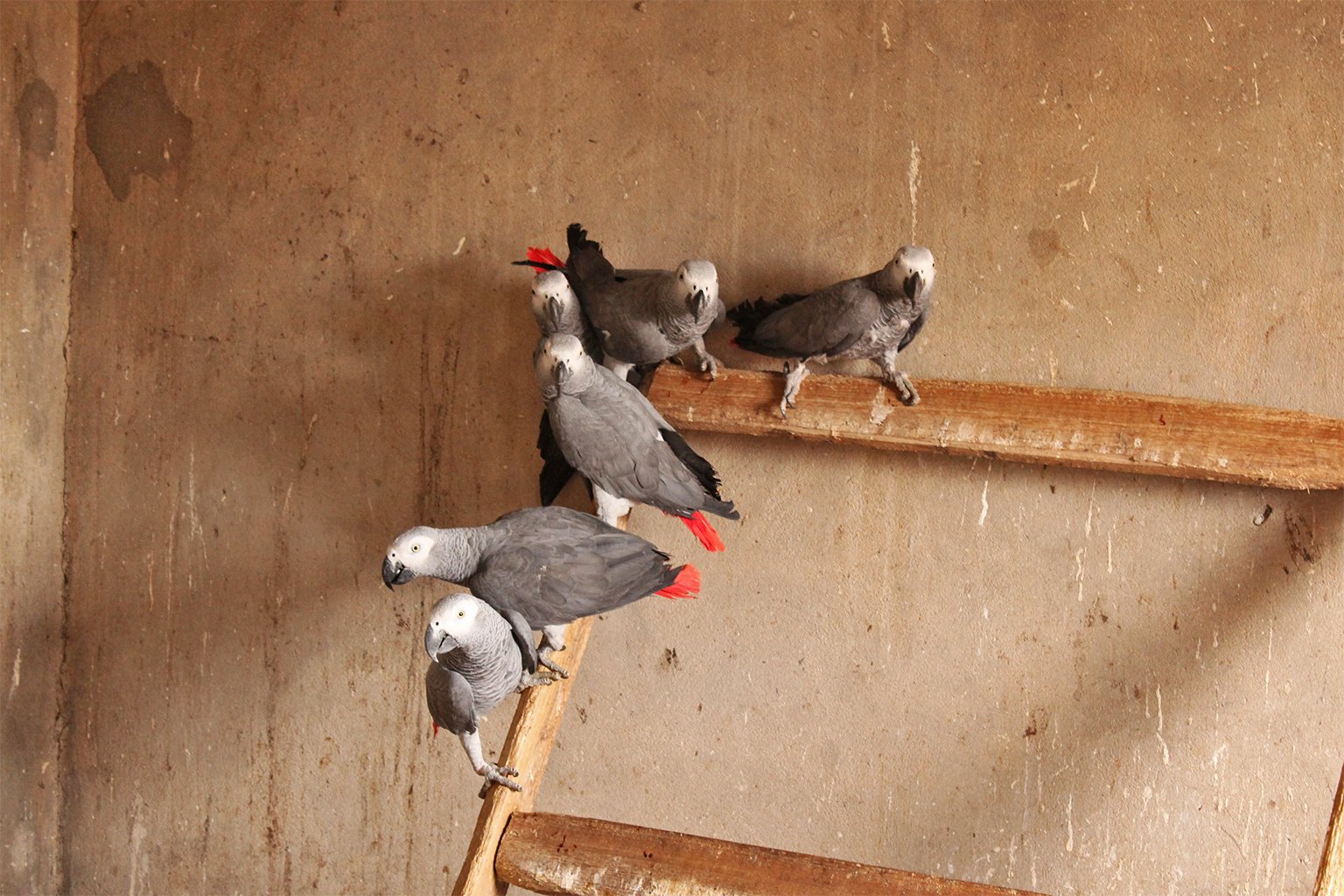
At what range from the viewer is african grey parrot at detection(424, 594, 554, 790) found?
114cm

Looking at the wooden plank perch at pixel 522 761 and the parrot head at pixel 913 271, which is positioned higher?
the parrot head at pixel 913 271

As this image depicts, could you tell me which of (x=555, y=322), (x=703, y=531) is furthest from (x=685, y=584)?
(x=555, y=322)

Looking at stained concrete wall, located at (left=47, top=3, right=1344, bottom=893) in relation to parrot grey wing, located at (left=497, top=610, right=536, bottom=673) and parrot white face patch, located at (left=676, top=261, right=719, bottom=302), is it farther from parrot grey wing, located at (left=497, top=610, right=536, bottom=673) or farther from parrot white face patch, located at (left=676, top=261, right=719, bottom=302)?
parrot grey wing, located at (left=497, top=610, right=536, bottom=673)

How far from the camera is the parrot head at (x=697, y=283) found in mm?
1396

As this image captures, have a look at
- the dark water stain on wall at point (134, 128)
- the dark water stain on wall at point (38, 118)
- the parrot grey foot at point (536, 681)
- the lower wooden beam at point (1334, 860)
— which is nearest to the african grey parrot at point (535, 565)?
the parrot grey foot at point (536, 681)

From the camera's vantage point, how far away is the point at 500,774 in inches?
54.6

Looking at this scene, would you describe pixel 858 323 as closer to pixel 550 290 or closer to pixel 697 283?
pixel 697 283

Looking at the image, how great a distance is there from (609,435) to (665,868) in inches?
22.5

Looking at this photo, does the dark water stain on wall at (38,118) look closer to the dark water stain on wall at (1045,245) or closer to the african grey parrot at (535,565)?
the african grey parrot at (535,565)

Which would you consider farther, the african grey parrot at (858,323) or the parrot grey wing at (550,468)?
the parrot grey wing at (550,468)

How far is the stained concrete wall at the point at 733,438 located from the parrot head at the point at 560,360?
0.41 m

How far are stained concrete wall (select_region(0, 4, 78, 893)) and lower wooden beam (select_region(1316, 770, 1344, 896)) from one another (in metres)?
2.22

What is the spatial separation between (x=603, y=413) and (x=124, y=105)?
49.0 inches

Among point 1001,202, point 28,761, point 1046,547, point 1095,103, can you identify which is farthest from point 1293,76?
point 28,761
